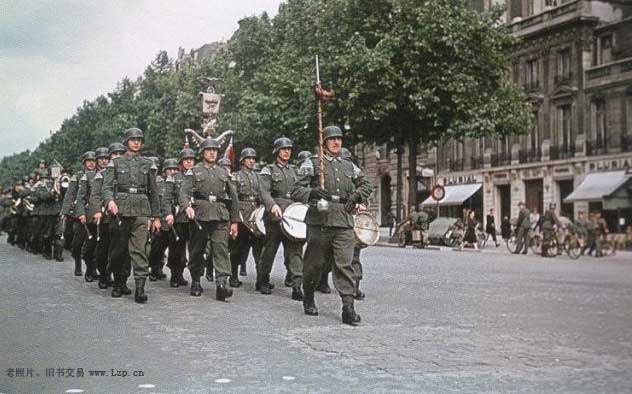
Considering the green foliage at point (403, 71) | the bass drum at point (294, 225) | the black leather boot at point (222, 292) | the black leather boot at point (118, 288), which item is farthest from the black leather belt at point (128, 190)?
the green foliage at point (403, 71)

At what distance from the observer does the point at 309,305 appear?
31.7 feet

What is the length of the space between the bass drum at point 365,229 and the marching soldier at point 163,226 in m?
3.93

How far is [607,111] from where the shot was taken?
443 cm

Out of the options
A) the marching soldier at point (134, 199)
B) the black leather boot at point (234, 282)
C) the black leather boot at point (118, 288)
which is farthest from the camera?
the black leather boot at point (234, 282)

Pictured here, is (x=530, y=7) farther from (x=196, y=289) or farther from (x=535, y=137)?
(x=196, y=289)

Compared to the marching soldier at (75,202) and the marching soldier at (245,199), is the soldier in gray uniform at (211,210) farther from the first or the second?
the marching soldier at (75,202)

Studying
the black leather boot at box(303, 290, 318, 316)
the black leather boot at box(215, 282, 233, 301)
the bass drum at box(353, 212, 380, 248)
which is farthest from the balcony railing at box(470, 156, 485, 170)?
the black leather boot at box(303, 290, 318, 316)

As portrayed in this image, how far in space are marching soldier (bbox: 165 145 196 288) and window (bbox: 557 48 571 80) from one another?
27.7ft

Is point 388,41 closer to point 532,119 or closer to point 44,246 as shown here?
point 44,246

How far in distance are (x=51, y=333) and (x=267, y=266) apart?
474 cm

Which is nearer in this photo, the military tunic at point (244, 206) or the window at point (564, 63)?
the window at point (564, 63)

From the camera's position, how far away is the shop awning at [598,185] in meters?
3.93

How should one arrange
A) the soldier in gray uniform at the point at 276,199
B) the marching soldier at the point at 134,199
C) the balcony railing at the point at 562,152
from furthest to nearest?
the soldier in gray uniform at the point at 276,199, the marching soldier at the point at 134,199, the balcony railing at the point at 562,152

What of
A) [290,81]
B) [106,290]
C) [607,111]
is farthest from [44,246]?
[607,111]
